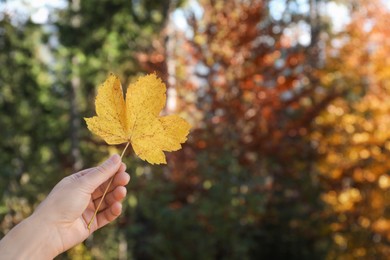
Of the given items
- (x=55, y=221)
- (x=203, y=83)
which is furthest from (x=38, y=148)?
(x=55, y=221)

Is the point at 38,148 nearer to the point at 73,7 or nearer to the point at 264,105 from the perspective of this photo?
the point at 73,7

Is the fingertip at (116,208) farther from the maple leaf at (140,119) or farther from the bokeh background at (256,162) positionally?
the bokeh background at (256,162)

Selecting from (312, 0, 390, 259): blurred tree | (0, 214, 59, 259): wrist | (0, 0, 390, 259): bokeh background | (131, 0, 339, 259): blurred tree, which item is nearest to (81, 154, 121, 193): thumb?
(0, 214, 59, 259): wrist

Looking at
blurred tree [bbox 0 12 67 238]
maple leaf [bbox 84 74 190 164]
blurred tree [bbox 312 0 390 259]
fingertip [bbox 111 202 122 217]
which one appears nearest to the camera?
maple leaf [bbox 84 74 190 164]

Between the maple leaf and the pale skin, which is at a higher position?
the maple leaf

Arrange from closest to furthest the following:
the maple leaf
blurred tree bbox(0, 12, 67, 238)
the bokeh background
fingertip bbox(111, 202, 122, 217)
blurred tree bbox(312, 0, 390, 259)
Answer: the maple leaf → fingertip bbox(111, 202, 122, 217) → the bokeh background → blurred tree bbox(312, 0, 390, 259) → blurred tree bbox(0, 12, 67, 238)

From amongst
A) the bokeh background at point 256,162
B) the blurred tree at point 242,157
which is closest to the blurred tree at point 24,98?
the bokeh background at point 256,162

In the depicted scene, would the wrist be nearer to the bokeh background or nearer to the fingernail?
the fingernail

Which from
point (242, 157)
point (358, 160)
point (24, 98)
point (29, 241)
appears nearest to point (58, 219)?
point (29, 241)
